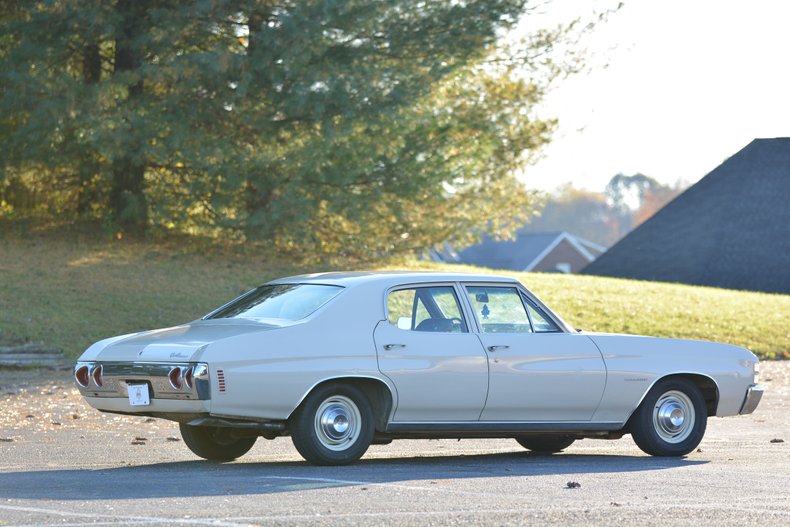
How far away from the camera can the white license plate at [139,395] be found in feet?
32.2

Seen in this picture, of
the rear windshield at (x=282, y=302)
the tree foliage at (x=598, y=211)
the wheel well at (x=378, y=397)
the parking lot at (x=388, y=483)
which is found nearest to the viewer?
the parking lot at (x=388, y=483)

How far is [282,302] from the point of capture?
10750 millimetres

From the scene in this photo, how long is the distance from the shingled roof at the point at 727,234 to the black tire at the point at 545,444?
34565mm

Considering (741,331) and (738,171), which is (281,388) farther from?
(738,171)

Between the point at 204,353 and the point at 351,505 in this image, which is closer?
the point at 351,505

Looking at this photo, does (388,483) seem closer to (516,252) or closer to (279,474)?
(279,474)

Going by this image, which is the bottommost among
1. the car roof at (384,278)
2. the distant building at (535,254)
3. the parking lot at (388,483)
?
the distant building at (535,254)

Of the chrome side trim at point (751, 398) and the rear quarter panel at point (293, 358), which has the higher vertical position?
the rear quarter panel at point (293, 358)

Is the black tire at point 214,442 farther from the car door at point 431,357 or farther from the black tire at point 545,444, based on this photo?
the black tire at point 545,444

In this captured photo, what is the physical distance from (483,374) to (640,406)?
171 centimetres

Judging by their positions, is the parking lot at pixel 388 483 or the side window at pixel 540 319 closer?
the parking lot at pixel 388 483

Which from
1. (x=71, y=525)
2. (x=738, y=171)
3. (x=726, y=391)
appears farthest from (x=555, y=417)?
(x=738, y=171)

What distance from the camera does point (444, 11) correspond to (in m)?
30.9

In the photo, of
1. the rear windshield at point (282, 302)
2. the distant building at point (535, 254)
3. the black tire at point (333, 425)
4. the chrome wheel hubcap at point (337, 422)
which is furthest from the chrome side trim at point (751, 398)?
the distant building at point (535, 254)
